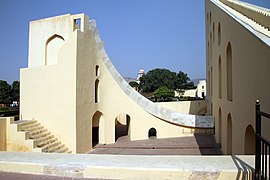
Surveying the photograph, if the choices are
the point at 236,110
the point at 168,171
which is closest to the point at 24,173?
the point at 168,171

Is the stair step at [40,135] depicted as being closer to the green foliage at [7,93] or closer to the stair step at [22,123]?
the stair step at [22,123]

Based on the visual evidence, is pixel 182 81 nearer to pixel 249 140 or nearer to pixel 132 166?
pixel 249 140

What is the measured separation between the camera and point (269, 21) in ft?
16.6

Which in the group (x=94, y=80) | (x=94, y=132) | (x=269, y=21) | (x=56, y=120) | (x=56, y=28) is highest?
(x=56, y=28)

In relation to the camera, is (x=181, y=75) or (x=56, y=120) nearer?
(x=56, y=120)

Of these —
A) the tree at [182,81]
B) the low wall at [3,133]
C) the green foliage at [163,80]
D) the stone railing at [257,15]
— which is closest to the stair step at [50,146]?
the low wall at [3,133]

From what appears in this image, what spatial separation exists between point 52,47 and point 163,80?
38694mm

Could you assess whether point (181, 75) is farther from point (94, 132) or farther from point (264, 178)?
point (264, 178)

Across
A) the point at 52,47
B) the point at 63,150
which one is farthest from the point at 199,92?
the point at 63,150

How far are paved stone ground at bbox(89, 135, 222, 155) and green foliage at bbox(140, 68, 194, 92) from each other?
3621 cm

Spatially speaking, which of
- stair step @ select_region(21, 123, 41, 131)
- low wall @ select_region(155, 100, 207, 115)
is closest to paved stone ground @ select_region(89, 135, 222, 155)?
stair step @ select_region(21, 123, 41, 131)

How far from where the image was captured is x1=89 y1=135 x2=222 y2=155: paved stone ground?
9.56 m

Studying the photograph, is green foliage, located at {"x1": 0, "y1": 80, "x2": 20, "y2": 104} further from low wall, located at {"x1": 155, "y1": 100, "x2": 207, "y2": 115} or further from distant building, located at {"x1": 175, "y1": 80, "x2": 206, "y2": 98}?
low wall, located at {"x1": 155, "y1": 100, "x2": 207, "y2": 115}

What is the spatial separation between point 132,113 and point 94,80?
9.32ft
